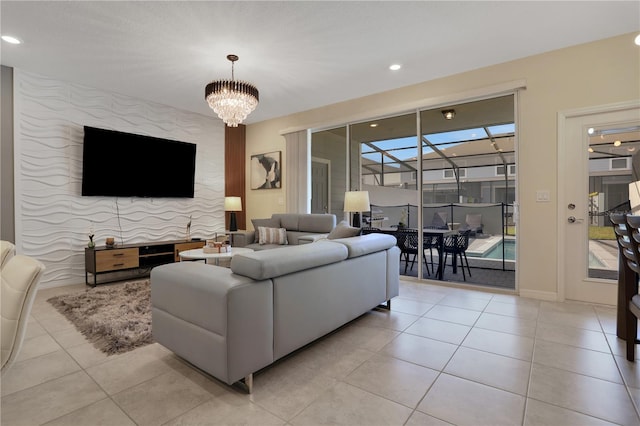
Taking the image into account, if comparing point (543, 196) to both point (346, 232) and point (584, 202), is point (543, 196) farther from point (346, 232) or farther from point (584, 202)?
point (346, 232)

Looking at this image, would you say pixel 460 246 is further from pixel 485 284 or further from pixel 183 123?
pixel 183 123

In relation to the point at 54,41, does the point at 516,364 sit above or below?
below

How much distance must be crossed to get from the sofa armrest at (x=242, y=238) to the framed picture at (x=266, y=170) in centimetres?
129

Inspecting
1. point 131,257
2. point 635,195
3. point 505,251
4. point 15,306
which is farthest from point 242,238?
point 635,195

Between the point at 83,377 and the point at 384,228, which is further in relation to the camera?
the point at 384,228

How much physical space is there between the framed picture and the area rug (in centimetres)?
287

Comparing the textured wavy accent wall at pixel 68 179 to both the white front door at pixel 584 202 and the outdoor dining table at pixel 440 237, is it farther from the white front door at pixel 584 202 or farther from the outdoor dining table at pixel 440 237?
the white front door at pixel 584 202

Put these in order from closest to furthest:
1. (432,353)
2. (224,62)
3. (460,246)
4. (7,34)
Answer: (432,353) < (7,34) < (224,62) < (460,246)

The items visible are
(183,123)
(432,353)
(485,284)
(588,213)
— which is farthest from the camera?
(183,123)

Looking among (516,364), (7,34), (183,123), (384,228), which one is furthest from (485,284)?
(7,34)

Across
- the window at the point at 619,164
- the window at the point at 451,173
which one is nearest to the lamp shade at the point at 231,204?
the window at the point at 451,173

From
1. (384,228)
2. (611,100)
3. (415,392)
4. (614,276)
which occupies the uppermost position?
(611,100)

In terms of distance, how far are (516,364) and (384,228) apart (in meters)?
3.05

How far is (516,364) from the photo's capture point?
199 centimetres
